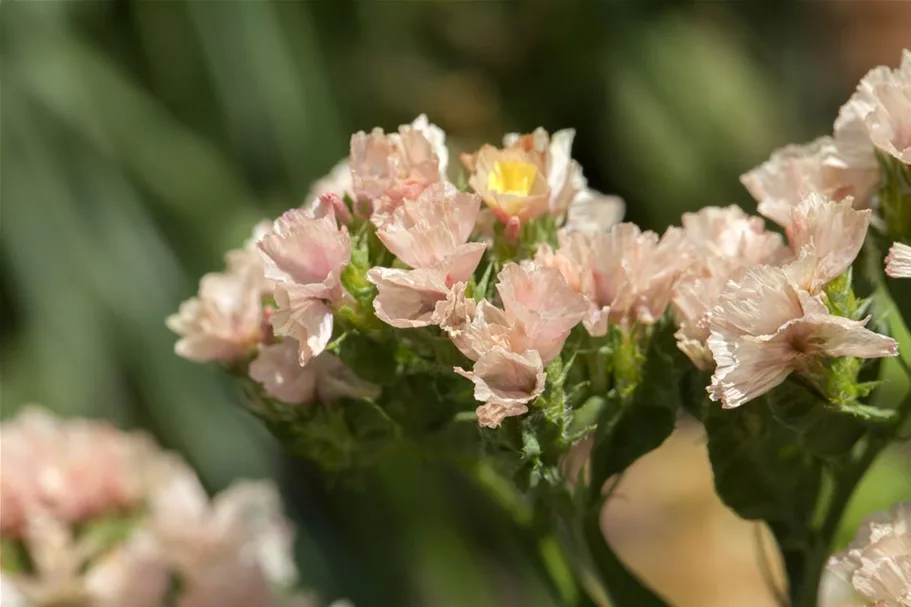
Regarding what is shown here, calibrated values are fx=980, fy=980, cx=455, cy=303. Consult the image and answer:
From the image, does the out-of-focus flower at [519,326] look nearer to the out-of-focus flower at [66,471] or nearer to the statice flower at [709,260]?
the statice flower at [709,260]

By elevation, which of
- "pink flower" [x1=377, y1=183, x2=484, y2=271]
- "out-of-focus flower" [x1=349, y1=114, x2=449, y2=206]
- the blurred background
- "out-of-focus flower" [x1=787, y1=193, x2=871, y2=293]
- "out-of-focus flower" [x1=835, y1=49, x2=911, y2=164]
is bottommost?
the blurred background

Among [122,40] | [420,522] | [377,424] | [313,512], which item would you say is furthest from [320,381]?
[122,40]

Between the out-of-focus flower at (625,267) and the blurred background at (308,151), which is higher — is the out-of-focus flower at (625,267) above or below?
above

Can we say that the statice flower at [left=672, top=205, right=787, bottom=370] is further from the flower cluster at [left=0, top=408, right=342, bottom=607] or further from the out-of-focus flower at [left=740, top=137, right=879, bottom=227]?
the flower cluster at [left=0, top=408, right=342, bottom=607]

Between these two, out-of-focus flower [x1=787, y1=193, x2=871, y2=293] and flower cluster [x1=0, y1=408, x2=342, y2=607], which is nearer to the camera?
out-of-focus flower [x1=787, y1=193, x2=871, y2=293]

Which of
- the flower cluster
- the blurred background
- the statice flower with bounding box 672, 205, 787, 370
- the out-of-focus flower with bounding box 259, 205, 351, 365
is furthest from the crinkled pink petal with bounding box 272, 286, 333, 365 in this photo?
the blurred background

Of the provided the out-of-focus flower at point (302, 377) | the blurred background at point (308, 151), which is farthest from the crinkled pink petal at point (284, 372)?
the blurred background at point (308, 151)
